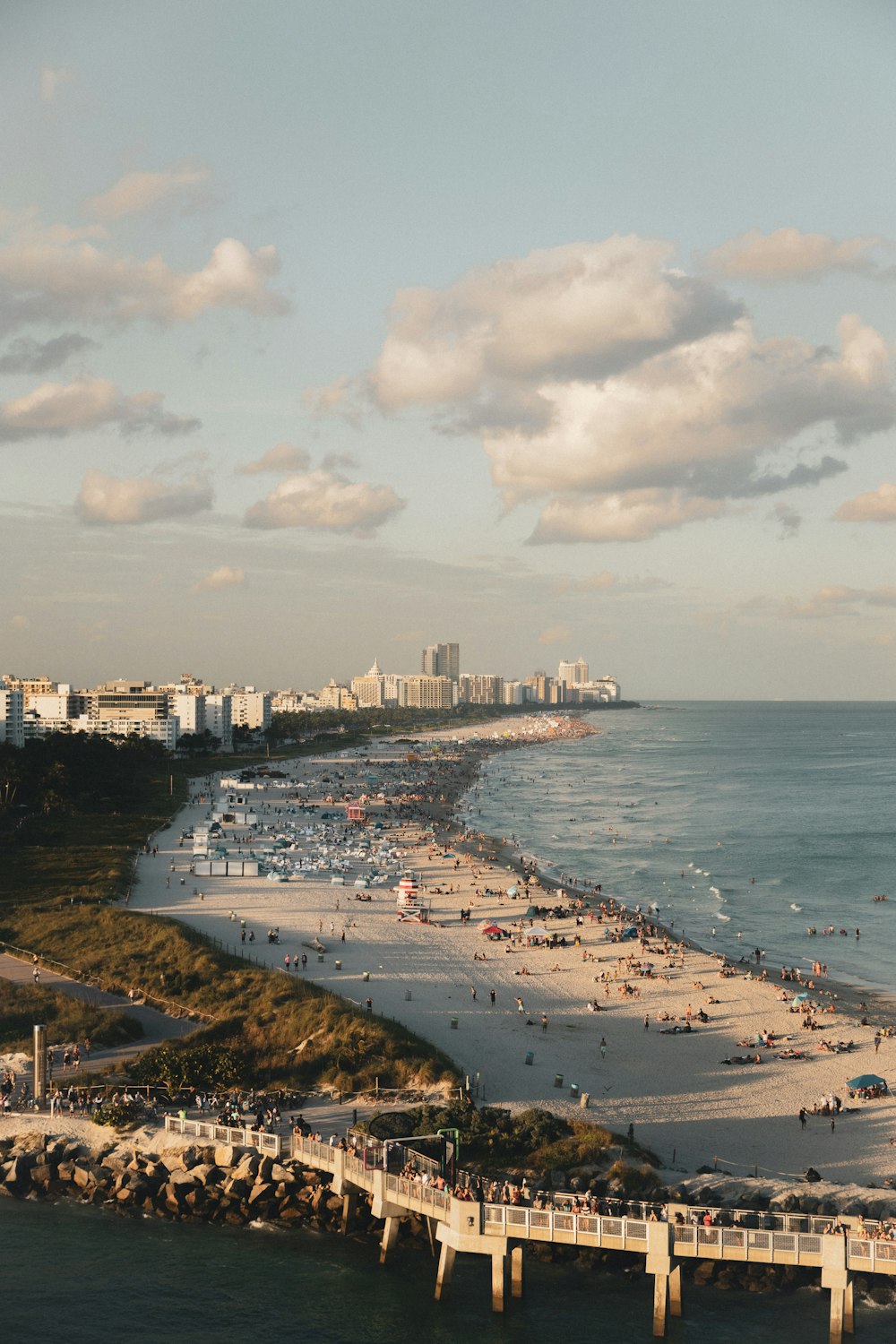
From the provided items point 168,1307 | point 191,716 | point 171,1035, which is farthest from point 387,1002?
point 191,716

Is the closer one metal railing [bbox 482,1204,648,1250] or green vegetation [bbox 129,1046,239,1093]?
metal railing [bbox 482,1204,648,1250]

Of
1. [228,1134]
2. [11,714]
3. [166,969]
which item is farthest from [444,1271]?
[11,714]

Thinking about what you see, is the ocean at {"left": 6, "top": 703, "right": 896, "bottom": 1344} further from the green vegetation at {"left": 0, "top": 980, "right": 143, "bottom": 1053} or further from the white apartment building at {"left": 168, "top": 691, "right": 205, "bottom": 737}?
the white apartment building at {"left": 168, "top": 691, "right": 205, "bottom": 737}

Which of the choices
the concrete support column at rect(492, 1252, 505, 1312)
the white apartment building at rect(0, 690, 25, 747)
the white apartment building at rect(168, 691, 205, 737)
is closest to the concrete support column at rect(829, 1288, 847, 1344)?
the concrete support column at rect(492, 1252, 505, 1312)

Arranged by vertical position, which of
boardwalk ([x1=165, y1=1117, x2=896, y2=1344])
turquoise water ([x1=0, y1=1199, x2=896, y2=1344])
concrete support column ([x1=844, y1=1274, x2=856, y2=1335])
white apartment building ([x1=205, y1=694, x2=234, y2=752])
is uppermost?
white apartment building ([x1=205, y1=694, x2=234, y2=752])

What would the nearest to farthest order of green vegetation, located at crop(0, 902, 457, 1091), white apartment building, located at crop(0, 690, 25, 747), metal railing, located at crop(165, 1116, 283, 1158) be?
metal railing, located at crop(165, 1116, 283, 1158) → green vegetation, located at crop(0, 902, 457, 1091) → white apartment building, located at crop(0, 690, 25, 747)

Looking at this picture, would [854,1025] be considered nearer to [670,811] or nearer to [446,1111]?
[446,1111]
